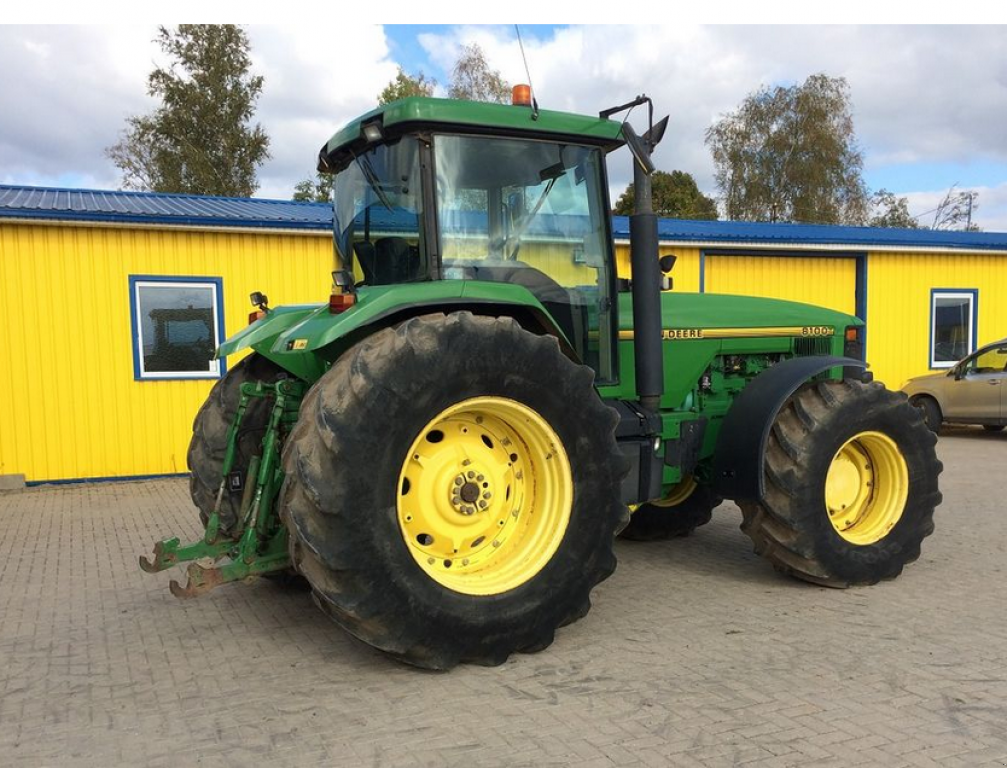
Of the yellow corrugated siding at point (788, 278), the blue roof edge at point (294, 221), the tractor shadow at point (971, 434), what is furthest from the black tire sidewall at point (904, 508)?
the tractor shadow at point (971, 434)

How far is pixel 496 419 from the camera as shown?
4168 millimetres

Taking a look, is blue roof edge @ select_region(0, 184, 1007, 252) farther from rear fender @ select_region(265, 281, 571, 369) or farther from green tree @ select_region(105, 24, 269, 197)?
green tree @ select_region(105, 24, 269, 197)

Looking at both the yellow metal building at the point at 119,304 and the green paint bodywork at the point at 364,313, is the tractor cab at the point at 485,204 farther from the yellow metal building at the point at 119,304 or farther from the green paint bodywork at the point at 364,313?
the yellow metal building at the point at 119,304

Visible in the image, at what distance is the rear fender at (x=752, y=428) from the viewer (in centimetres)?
486

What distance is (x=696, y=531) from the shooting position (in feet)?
22.6

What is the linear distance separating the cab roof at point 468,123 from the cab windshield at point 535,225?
0.24 feet

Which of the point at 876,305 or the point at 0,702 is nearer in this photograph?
the point at 0,702

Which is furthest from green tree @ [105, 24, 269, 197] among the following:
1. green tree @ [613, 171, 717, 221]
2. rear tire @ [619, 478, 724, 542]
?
rear tire @ [619, 478, 724, 542]

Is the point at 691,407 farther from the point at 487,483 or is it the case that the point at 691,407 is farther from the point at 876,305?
the point at 876,305

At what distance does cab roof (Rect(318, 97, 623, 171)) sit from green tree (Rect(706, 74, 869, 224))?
34.2 meters

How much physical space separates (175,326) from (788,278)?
952cm

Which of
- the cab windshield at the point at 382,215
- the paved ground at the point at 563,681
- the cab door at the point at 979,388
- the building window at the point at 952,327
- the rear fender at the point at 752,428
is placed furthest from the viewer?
the building window at the point at 952,327

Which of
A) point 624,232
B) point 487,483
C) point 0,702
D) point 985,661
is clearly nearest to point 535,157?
point 487,483

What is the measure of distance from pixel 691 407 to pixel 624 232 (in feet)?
19.9
